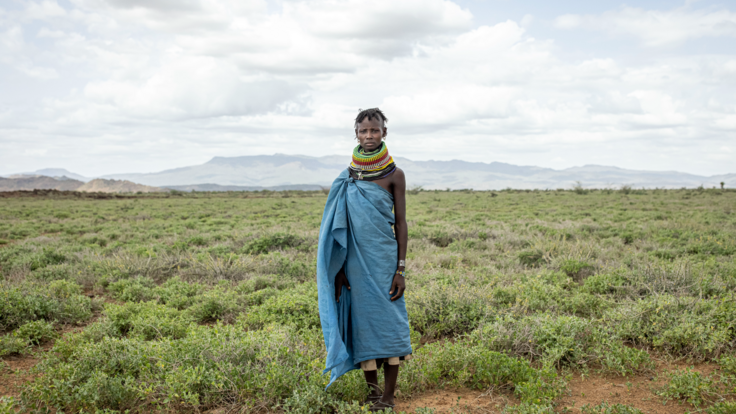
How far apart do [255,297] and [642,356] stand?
5.00 m

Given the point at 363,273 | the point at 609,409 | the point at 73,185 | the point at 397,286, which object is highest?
the point at 73,185

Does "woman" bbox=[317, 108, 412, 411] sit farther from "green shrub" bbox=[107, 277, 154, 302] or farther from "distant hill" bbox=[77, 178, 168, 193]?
"distant hill" bbox=[77, 178, 168, 193]

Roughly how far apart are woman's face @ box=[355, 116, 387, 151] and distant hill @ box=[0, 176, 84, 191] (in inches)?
5221

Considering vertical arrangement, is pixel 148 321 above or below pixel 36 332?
above

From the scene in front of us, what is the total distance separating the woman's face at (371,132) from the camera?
3.13 metres

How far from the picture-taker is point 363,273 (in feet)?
10.2

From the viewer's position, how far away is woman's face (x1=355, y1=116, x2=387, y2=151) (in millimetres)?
3133

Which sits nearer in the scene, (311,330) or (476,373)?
(476,373)

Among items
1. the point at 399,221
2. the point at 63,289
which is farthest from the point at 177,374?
the point at 63,289

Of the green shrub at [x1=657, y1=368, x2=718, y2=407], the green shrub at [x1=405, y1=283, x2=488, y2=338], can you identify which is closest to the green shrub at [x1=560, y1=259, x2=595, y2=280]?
the green shrub at [x1=405, y1=283, x2=488, y2=338]

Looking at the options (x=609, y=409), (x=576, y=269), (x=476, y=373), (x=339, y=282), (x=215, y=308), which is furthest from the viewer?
(x=576, y=269)

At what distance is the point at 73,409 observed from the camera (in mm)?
3424

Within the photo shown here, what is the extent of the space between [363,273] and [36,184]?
156649 millimetres

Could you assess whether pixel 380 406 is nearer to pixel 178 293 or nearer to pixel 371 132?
pixel 371 132
